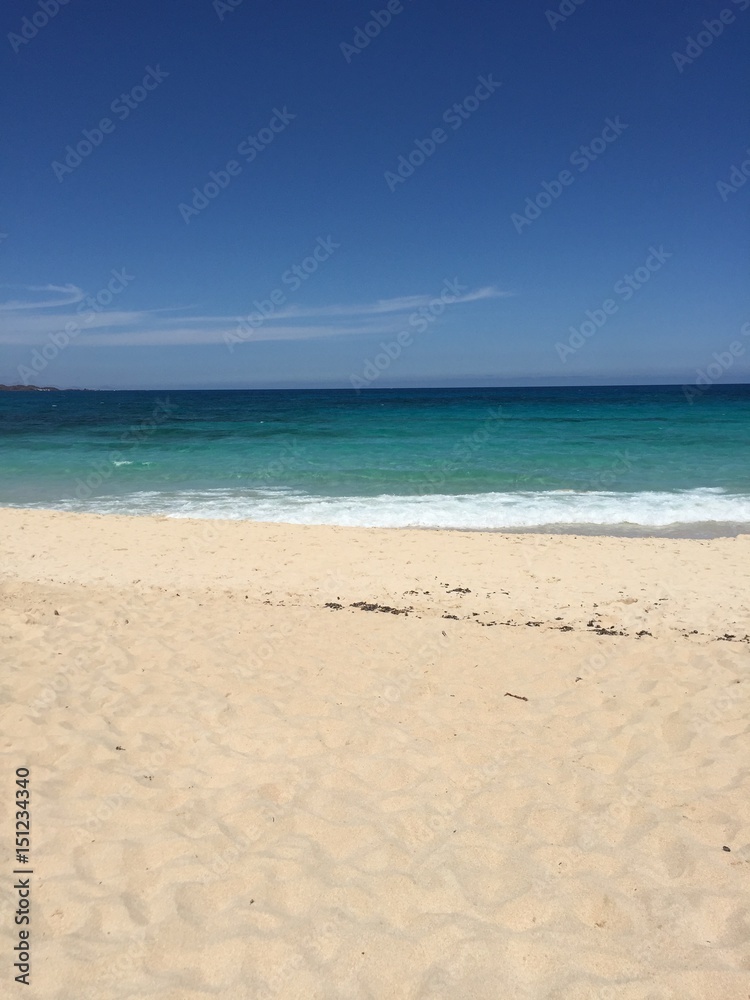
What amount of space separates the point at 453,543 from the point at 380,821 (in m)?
7.46

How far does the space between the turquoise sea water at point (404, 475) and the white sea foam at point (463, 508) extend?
43 mm

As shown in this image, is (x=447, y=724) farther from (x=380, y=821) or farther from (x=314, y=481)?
(x=314, y=481)

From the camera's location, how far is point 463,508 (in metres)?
14.5

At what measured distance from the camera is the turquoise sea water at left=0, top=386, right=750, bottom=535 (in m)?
13.9

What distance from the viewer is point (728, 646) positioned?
6051 millimetres

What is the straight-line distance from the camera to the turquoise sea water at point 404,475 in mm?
13938

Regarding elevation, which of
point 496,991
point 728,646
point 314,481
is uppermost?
point 314,481

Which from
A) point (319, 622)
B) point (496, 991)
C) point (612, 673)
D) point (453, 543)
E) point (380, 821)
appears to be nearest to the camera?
point (496, 991)

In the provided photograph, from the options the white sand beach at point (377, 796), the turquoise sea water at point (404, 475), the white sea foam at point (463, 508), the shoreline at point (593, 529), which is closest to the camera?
the white sand beach at point (377, 796)

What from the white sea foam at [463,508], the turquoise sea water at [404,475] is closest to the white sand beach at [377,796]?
the white sea foam at [463,508]

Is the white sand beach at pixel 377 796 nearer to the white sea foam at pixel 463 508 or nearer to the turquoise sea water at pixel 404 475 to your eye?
the white sea foam at pixel 463 508

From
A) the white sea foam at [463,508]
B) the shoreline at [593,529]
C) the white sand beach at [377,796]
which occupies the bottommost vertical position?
the white sand beach at [377,796]

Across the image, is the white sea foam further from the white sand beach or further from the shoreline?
the white sand beach

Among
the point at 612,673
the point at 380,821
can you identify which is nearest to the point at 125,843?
the point at 380,821
